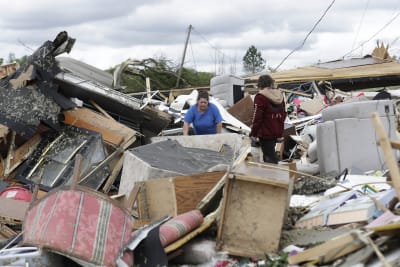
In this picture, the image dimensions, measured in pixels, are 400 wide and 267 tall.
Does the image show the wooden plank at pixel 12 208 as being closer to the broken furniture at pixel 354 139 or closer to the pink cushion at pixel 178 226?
the pink cushion at pixel 178 226

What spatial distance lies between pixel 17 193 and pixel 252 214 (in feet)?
10.7

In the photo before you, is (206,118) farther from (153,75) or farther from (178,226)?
(153,75)

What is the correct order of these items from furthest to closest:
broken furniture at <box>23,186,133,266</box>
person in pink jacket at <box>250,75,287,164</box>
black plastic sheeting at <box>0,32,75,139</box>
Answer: black plastic sheeting at <box>0,32,75,139</box>, person in pink jacket at <box>250,75,287,164</box>, broken furniture at <box>23,186,133,266</box>

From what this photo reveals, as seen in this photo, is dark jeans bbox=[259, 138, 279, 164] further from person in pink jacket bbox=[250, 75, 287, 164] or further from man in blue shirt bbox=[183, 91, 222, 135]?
man in blue shirt bbox=[183, 91, 222, 135]

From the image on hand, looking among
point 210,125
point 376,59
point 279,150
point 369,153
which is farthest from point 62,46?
point 376,59

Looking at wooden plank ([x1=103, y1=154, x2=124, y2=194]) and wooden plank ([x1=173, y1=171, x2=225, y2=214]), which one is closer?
wooden plank ([x1=173, y1=171, x2=225, y2=214])

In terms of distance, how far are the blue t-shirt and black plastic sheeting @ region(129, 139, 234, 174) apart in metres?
0.70

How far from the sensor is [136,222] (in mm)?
5707

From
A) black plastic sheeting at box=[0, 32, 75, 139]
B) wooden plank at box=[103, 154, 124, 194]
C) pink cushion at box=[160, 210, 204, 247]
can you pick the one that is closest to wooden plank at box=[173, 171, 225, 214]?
pink cushion at box=[160, 210, 204, 247]

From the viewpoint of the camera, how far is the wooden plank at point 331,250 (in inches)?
159

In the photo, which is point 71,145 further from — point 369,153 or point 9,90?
point 369,153

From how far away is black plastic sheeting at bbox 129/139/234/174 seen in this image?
21.5 feet

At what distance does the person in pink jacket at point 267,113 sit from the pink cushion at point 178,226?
7.49 ft

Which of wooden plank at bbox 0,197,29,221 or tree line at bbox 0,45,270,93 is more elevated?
tree line at bbox 0,45,270,93
